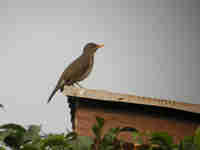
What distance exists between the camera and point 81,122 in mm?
3867

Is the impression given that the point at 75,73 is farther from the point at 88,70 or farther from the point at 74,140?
the point at 74,140

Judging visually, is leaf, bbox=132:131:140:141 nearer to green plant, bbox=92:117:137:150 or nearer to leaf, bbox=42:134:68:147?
green plant, bbox=92:117:137:150

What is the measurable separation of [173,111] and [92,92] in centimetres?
86

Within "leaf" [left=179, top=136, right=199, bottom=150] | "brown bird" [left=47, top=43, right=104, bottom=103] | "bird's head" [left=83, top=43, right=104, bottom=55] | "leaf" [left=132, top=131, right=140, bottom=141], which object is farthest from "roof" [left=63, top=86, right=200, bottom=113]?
"bird's head" [left=83, top=43, right=104, bottom=55]

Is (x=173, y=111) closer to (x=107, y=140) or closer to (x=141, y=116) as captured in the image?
(x=141, y=116)

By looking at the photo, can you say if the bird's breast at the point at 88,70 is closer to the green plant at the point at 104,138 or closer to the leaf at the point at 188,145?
the green plant at the point at 104,138

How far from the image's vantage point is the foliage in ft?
4.95

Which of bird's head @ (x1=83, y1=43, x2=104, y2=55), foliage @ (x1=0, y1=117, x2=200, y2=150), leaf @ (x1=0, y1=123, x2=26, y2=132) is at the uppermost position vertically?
bird's head @ (x1=83, y1=43, x2=104, y2=55)

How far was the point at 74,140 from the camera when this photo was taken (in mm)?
1560

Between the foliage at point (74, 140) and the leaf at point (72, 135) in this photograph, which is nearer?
the foliage at point (74, 140)

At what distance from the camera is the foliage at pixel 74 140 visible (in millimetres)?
1509

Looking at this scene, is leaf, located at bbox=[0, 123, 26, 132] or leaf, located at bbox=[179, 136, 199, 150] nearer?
leaf, located at bbox=[179, 136, 199, 150]

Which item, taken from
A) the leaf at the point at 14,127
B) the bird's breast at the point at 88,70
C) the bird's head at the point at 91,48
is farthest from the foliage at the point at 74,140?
the bird's head at the point at 91,48

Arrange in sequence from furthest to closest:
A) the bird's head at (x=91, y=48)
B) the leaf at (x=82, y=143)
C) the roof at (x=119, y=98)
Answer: the bird's head at (x=91, y=48), the roof at (x=119, y=98), the leaf at (x=82, y=143)
